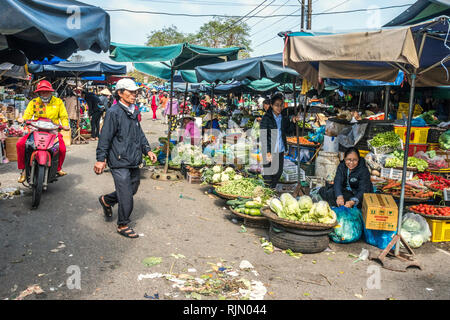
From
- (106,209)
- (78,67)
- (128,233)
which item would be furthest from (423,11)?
(78,67)

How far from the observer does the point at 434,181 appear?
23.7 ft

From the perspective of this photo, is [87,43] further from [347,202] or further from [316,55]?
[347,202]

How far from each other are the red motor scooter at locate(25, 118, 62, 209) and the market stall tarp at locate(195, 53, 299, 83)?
3627 mm

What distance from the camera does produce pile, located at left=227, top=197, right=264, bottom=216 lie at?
6047mm

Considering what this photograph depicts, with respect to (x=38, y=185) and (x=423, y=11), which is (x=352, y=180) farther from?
(x=38, y=185)

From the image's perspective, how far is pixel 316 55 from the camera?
15.8 feet

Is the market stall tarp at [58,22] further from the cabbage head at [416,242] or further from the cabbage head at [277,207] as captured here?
the cabbage head at [416,242]

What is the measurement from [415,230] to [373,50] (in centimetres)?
302

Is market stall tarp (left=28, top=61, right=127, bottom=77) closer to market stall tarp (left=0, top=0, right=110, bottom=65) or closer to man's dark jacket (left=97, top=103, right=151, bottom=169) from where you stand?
man's dark jacket (left=97, top=103, right=151, bottom=169)

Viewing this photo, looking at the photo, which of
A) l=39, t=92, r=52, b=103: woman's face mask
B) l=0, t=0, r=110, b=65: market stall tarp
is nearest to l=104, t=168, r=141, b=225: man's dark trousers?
l=0, t=0, r=110, b=65: market stall tarp

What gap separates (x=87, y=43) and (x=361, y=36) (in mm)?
3128
